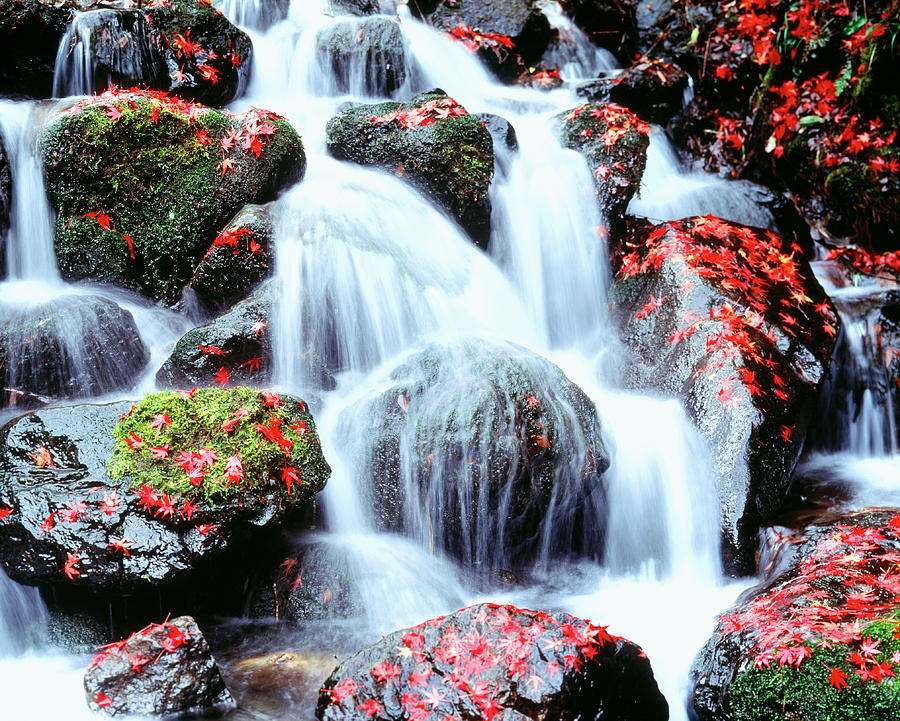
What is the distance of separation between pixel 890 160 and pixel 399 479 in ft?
21.5

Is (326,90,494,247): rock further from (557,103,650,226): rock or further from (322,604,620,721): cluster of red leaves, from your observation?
(322,604,620,721): cluster of red leaves

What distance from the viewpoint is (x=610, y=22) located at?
1114 centimetres

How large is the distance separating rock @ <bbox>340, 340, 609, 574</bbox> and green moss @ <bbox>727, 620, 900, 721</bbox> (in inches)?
69.4

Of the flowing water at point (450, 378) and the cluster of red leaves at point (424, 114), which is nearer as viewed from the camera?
the flowing water at point (450, 378)

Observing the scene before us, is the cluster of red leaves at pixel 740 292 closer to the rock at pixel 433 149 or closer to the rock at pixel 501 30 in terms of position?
the rock at pixel 433 149

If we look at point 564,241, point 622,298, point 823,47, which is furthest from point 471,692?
point 823,47

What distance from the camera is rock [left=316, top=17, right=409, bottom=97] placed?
8.59 metres

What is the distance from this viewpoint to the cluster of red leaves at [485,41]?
1005cm

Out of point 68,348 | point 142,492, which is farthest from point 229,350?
point 142,492

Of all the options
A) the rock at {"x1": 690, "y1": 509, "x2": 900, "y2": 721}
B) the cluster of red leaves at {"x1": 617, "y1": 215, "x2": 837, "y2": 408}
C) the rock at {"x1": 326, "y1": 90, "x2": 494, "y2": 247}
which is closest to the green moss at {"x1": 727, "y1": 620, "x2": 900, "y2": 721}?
the rock at {"x1": 690, "y1": 509, "x2": 900, "y2": 721}

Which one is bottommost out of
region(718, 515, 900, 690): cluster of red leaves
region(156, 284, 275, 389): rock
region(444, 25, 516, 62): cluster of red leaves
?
region(718, 515, 900, 690): cluster of red leaves

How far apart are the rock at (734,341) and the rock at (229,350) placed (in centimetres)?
306

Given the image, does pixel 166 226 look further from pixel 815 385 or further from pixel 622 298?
pixel 815 385

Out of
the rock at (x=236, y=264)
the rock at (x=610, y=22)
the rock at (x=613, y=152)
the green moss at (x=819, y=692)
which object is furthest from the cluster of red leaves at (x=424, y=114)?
the rock at (x=610, y=22)
